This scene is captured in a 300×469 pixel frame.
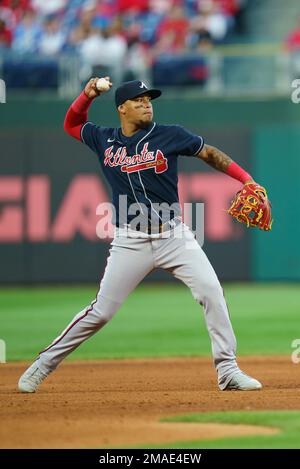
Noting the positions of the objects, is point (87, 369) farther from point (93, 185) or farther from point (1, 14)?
point (1, 14)

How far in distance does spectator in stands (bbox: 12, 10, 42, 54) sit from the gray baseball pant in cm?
1008

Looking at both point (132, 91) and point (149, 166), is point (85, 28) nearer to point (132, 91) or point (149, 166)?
point (132, 91)

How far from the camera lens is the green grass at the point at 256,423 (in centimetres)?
498

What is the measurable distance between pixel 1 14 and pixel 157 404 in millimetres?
11569

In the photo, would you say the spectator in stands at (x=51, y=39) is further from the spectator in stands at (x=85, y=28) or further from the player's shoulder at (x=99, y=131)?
the player's shoulder at (x=99, y=131)

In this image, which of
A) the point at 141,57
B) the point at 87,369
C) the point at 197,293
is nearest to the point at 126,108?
the point at 197,293

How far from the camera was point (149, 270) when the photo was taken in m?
6.58

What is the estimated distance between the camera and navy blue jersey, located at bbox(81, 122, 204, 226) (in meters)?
6.50

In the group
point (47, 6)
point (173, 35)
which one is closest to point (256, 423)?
point (173, 35)

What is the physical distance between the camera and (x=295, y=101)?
624 inches

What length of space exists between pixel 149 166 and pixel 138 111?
389mm

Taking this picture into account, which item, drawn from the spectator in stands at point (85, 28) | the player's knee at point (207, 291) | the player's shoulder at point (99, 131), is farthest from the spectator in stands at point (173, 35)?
the player's knee at point (207, 291)

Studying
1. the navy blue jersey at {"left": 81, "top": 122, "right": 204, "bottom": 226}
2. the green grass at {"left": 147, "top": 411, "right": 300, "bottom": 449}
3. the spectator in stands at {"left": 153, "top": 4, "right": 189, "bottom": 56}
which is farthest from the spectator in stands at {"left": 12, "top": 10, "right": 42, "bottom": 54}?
the green grass at {"left": 147, "top": 411, "right": 300, "bottom": 449}

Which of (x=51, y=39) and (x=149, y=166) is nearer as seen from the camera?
(x=149, y=166)
